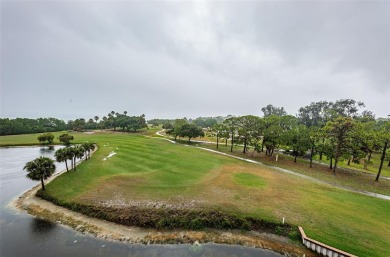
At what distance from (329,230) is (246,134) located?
34265mm

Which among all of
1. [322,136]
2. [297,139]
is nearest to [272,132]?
[297,139]

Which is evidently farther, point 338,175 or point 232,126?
point 232,126

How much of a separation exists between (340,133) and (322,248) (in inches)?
1096

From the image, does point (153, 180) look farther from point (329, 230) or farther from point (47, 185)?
point (329, 230)

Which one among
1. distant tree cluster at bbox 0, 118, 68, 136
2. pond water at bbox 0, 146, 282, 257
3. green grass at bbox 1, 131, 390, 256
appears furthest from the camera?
distant tree cluster at bbox 0, 118, 68, 136

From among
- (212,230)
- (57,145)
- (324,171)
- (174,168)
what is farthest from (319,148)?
(57,145)

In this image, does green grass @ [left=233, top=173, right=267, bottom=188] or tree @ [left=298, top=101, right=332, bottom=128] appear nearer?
green grass @ [left=233, top=173, right=267, bottom=188]

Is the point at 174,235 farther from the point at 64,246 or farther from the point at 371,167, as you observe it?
the point at 371,167

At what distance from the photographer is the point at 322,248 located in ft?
54.2

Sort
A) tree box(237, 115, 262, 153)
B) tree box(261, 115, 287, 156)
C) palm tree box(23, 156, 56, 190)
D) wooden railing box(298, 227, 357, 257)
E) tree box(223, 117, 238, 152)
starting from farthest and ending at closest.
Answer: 1. tree box(223, 117, 238, 152)
2. tree box(237, 115, 262, 153)
3. tree box(261, 115, 287, 156)
4. palm tree box(23, 156, 56, 190)
5. wooden railing box(298, 227, 357, 257)

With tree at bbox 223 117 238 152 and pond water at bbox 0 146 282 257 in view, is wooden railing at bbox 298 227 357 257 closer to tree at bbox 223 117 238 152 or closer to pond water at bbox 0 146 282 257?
pond water at bbox 0 146 282 257

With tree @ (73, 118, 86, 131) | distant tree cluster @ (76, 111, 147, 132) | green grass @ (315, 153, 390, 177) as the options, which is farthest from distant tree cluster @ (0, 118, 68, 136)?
green grass @ (315, 153, 390, 177)

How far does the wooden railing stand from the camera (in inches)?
621

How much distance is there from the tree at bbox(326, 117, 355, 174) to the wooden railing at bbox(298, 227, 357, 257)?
25150mm
